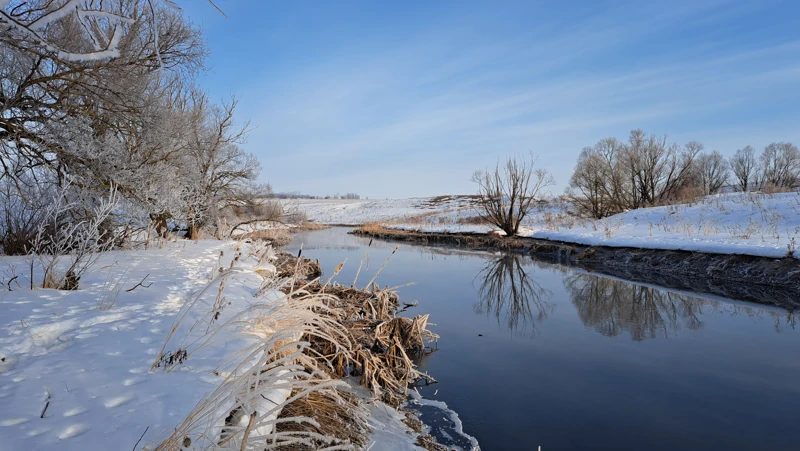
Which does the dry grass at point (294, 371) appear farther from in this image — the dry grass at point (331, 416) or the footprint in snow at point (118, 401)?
the footprint in snow at point (118, 401)

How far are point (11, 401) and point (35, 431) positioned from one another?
1.06 feet

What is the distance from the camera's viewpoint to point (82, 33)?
6.63m

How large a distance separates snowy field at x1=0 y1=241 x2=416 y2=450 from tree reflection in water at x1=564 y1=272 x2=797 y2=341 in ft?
15.2

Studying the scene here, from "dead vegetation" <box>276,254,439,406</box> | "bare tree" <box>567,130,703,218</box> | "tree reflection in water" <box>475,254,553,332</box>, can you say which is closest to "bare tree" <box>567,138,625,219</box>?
"bare tree" <box>567,130,703,218</box>

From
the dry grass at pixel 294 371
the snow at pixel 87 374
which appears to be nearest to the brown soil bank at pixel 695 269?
the dry grass at pixel 294 371

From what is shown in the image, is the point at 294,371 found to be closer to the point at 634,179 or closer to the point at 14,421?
the point at 14,421

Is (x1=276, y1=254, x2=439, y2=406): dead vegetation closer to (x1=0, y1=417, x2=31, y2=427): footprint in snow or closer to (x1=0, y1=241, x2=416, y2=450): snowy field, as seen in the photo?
(x1=0, y1=241, x2=416, y2=450): snowy field

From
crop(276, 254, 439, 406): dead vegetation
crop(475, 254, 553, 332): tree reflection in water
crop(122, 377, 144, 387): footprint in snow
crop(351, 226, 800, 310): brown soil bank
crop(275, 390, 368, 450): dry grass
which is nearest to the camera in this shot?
crop(122, 377, 144, 387): footprint in snow

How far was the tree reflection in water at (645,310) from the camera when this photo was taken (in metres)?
6.26

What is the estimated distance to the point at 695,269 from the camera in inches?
386

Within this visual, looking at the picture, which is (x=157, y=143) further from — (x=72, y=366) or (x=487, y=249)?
(x=487, y=249)

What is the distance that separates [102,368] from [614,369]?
16.2ft

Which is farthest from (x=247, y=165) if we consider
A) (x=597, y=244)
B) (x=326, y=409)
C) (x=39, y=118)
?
(x=326, y=409)

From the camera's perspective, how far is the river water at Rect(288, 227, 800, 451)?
3.41m
